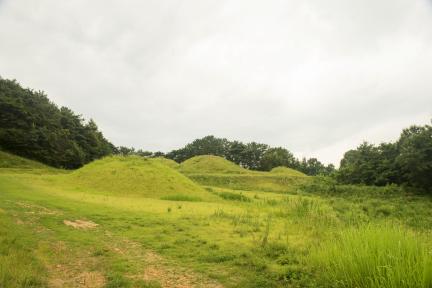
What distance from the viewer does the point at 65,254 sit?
27.6 ft

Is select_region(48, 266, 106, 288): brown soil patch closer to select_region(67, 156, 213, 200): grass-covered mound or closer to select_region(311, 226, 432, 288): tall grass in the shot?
select_region(311, 226, 432, 288): tall grass

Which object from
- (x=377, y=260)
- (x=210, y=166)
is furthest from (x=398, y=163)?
(x=377, y=260)

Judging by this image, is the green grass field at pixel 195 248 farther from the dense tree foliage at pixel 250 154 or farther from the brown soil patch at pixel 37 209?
the dense tree foliage at pixel 250 154

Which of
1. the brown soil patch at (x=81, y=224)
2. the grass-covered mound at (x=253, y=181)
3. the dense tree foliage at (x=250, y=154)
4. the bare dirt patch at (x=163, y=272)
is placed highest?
the dense tree foliage at (x=250, y=154)

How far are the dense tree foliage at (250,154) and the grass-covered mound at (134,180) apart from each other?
1829 inches

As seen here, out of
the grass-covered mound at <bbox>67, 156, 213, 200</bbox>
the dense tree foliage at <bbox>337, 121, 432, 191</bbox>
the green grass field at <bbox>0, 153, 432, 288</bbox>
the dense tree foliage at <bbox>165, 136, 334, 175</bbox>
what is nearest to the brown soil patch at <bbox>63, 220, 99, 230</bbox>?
the green grass field at <bbox>0, 153, 432, 288</bbox>

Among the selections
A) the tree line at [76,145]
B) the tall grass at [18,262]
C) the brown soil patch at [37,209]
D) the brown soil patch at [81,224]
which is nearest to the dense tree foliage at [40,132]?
the tree line at [76,145]

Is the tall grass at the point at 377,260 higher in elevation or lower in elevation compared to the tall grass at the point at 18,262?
higher

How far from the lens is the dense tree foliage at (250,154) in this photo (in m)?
72.8

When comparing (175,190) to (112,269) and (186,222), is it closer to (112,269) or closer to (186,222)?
(186,222)

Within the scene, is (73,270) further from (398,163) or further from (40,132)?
(40,132)

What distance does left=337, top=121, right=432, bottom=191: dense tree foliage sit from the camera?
3116cm

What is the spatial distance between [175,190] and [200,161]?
1215 inches

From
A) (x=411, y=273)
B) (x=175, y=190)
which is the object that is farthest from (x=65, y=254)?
(x=175, y=190)
